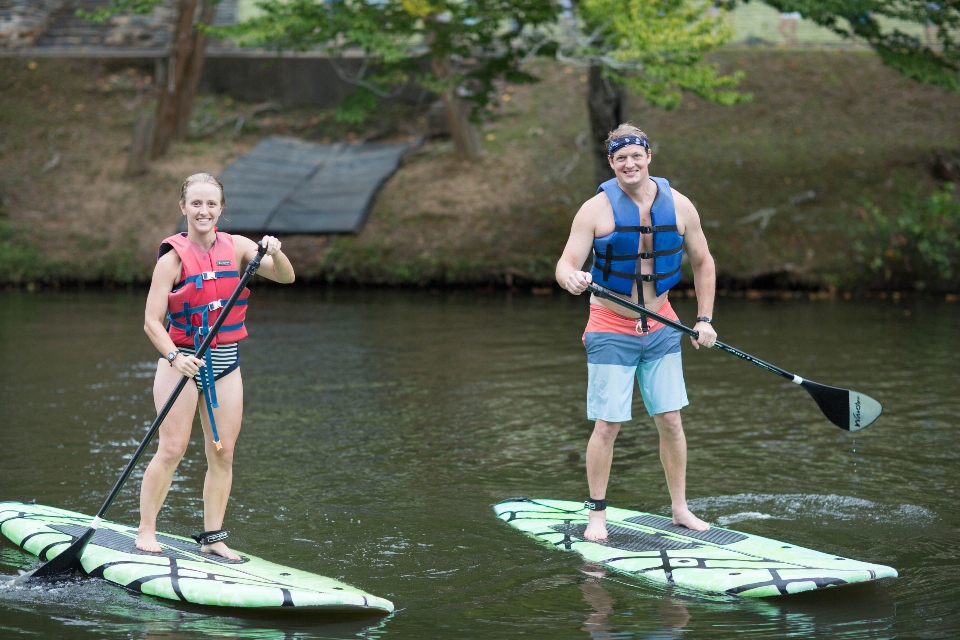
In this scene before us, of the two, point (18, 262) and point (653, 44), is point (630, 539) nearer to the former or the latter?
point (653, 44)

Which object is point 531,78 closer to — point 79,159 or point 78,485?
point 79,159

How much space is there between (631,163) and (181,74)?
62.4ft

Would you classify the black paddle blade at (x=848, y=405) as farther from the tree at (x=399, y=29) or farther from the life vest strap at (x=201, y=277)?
the tree at (x=399, y=29)

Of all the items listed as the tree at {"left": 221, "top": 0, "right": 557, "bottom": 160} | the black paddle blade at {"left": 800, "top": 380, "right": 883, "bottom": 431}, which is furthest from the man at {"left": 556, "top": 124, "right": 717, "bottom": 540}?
the tree at {"left": 221, "top": 0, "right": 557, "bottom": 160}

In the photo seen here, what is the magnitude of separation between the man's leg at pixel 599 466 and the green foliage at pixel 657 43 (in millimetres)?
10896

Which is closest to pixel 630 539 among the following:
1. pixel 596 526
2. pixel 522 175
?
pixel 596 526

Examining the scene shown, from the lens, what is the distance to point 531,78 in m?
19.5

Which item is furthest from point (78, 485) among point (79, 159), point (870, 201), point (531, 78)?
point (79, 159)

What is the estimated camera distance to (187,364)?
16.5 ft

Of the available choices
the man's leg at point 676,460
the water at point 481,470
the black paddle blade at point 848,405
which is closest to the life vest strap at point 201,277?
the water at point 481,470

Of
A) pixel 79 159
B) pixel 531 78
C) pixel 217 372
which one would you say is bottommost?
pixel 217 372

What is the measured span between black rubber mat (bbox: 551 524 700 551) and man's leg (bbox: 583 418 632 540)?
64 mm

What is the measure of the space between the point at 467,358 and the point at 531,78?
8.80m

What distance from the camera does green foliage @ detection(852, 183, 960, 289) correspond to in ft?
57.6
